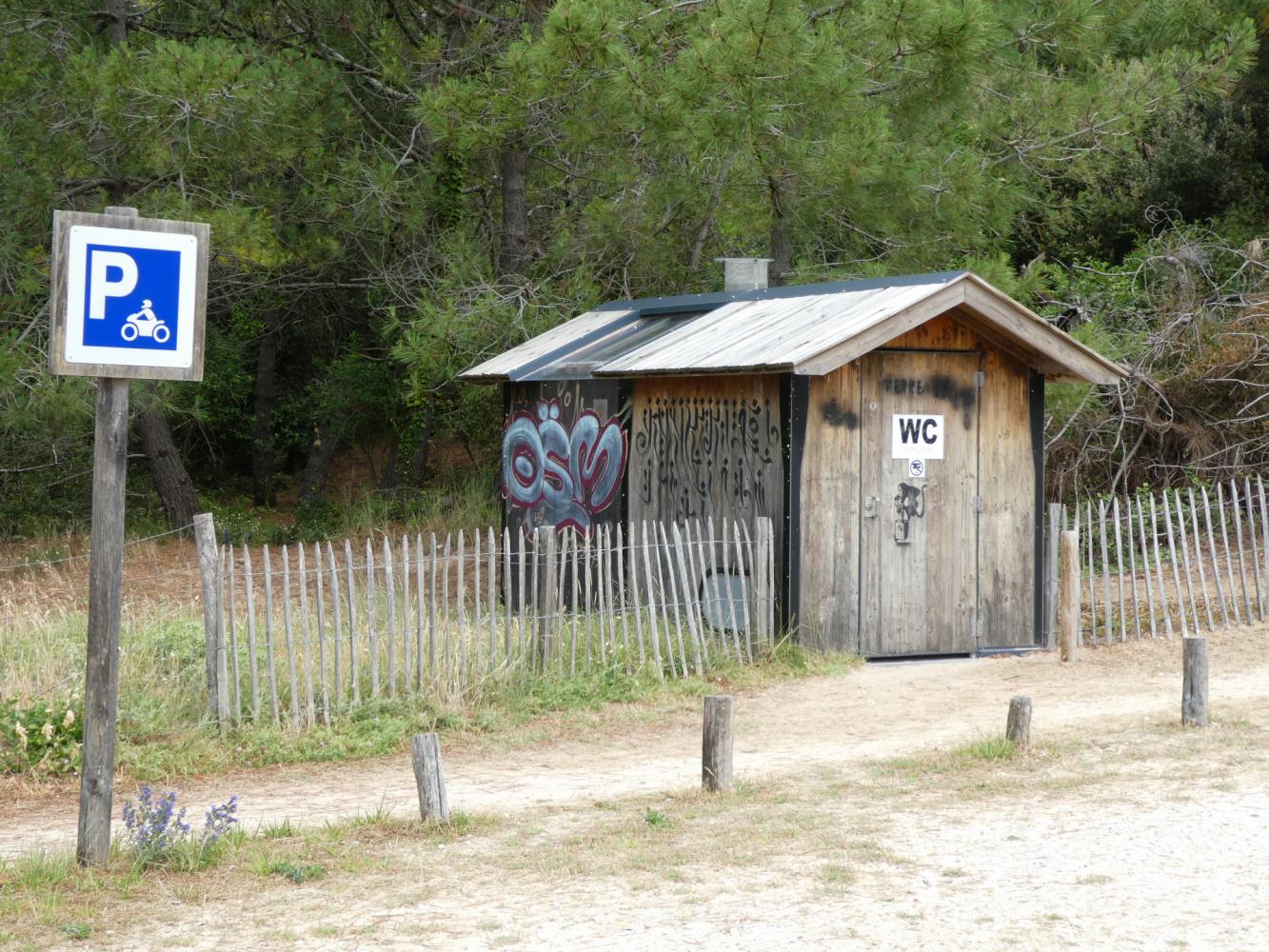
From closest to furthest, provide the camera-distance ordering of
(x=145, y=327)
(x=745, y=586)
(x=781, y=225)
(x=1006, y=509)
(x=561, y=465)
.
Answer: (x=145, y=327) < (x=745, y=586) < (x=1006, y=509) < (x=561, y=465) < (x=781, y=225)

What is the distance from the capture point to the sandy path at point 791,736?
798cm

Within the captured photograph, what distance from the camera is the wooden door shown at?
12281 millimetres

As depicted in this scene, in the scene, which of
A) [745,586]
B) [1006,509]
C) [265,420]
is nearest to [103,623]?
[745,586]

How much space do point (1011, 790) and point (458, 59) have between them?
13.1 meters

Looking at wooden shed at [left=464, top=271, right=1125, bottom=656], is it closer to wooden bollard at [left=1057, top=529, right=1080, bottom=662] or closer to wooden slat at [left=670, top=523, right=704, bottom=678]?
wooden bollard at [left=1057, top=529, right=1080, bottom=662]

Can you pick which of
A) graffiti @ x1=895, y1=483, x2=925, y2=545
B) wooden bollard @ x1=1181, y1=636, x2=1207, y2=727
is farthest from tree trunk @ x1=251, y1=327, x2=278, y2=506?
wooden bollard @ x1=1181, y1=636, x2=1207, y2=727

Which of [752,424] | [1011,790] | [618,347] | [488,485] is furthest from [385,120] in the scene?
[1011,790]

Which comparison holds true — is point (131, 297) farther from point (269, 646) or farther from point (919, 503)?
point (919, 503)

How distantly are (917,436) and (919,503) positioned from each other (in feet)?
1.84

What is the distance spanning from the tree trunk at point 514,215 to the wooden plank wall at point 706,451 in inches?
227

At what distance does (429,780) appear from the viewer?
7.18 meters

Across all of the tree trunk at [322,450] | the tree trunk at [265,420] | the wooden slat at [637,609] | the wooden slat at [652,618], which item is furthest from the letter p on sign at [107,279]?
the tree trunk at [265,420]

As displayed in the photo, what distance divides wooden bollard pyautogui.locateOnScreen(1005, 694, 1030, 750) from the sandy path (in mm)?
545

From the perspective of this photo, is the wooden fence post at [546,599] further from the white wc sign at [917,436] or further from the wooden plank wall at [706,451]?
the white wc sign at [917,436]
